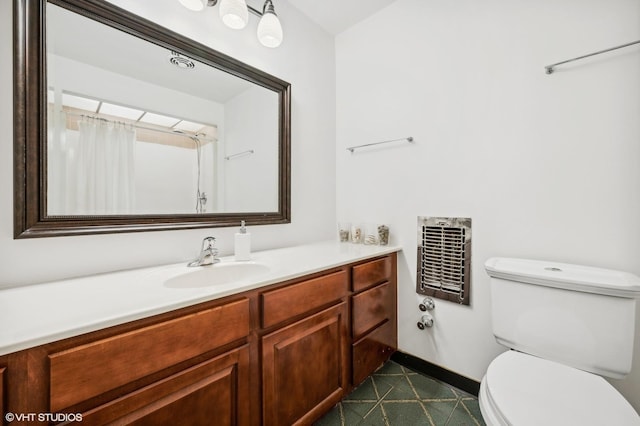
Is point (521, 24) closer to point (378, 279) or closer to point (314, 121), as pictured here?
point (314, 121)

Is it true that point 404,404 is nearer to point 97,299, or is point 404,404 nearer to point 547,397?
point 547,397

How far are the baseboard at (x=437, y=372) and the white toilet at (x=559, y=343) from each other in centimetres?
50

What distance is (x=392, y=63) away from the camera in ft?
6.24

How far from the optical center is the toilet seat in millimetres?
792

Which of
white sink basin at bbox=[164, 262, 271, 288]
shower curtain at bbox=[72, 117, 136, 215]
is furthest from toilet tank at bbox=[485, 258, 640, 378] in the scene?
shower curtain at bbox=[72, 117, 136, 215]

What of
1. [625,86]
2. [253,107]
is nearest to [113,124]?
[253,107]

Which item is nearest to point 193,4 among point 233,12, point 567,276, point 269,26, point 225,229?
point 233,12

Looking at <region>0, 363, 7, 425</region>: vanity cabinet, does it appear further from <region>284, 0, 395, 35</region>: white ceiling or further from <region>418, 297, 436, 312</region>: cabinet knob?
<region>284, 0, 395, 35</region>: white ceiling

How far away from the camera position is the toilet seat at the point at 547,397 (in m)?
0.79

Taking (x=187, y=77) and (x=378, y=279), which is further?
(x=378, y=279)

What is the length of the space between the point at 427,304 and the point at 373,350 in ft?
1.47

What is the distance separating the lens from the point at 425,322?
1722 millimetres

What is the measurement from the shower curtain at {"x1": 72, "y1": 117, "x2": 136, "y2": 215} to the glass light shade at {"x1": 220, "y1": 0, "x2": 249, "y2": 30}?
0.70m

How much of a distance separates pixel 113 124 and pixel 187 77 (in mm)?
444
